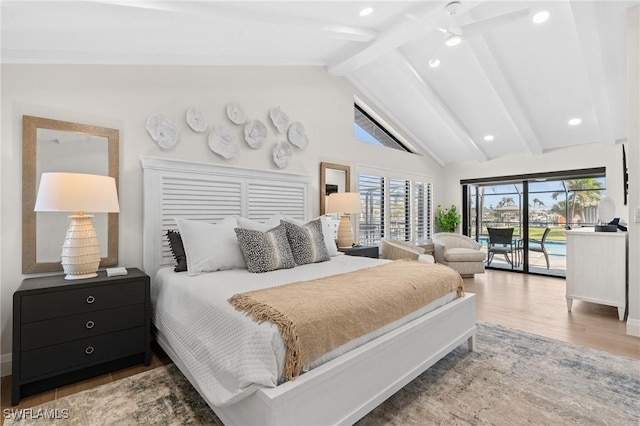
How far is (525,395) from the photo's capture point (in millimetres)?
1972

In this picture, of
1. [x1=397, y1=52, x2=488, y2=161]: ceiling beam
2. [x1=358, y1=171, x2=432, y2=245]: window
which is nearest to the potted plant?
[x1=358, y1=171, x2=432, y2=245]: window

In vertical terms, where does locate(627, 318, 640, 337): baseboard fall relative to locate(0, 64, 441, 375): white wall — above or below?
below

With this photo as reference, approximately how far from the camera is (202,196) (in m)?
3.19

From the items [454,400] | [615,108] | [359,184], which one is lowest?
[454,400]

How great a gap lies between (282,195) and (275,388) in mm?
2745

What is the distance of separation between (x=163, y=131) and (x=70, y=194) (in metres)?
1.07

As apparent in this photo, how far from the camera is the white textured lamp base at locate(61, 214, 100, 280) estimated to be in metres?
2.24

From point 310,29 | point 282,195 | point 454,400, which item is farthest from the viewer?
point 282,195

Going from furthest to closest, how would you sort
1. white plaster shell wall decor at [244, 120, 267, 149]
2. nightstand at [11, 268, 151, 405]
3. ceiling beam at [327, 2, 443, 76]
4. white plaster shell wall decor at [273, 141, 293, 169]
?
white plaster shell wall decor at [273, 141, 293, 169], white plaster shell wall decor at [244, 120, 267, 149], ceiling beam at [327, 2, 443, 76], nightstand at [11, 268, 151, 405]

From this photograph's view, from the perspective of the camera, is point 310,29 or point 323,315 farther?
point 310,29

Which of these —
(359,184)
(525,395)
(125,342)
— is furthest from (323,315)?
(359,184)

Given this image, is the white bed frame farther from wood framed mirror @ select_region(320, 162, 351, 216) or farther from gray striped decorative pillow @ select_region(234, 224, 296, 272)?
gray striped decorative pillow @ select_region(234, 224, 296, 272)

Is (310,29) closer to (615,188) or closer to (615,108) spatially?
(615,108)

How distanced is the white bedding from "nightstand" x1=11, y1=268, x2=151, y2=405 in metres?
0.20
